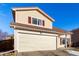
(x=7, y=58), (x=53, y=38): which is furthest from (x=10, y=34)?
(x=53, y=38)

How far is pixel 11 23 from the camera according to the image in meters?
16.5

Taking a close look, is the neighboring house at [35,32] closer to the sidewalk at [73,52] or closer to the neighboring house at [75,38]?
the neighboring house at [75,38]

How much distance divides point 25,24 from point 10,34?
149cm


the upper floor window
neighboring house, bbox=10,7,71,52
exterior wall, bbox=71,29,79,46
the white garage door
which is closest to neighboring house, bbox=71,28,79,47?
exterior wall, bbox=71,29,79,46

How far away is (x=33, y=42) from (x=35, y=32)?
0.82m

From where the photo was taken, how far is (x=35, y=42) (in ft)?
57.1

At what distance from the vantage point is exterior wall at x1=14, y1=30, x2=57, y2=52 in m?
16.5

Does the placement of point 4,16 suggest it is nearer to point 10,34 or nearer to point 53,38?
point 10,34

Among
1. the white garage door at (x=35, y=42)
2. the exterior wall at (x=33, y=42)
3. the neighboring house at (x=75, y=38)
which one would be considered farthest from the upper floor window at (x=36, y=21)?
the neighboring house at (x=75, y=38)

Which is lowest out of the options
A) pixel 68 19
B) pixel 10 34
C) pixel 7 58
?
pixel 7 58

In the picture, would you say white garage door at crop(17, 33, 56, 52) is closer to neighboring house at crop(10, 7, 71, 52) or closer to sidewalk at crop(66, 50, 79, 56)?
neighboring house at crop(10, 7, 71, 52)

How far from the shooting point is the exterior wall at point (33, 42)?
16516 millimetres

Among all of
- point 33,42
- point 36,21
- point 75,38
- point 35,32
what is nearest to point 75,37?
point 75,38

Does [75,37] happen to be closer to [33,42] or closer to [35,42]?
[35,42]
